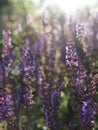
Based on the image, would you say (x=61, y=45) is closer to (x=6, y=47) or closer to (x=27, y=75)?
(x=6, y=47)

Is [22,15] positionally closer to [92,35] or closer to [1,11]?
[92,35]

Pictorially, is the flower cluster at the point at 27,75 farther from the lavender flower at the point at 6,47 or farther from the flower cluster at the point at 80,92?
the flower cluster at the point at 80,92

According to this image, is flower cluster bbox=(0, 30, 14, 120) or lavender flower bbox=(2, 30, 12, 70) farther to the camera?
lavender flower bbox=(2, 30, 12, 70)

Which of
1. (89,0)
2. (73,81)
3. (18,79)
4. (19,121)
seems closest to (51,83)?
(18,79)

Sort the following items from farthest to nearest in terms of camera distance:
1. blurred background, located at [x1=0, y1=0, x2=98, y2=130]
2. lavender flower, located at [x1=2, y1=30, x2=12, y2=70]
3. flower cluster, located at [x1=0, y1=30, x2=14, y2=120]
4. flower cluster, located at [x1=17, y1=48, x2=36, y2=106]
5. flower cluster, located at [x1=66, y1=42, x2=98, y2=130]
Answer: lavender flower, located at [x1=2, y1=30, x2=12, y2=70] → blurred background, located at [x1=0, y1=0, x2=98, y2=130] → flower cluster, located at [x1=17, y1=48, x2=36, y2=106] → flower cluster, located at [x1=0, y1=30, x2=14, y2=120] → flower cluster, located at [x1=66, y1=42, x2=98, y2=130]

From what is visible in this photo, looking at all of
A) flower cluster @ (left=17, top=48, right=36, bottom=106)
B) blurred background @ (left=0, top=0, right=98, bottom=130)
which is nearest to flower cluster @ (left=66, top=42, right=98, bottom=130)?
blurred background @ (left=0, top=0, right=98, bottom=130)

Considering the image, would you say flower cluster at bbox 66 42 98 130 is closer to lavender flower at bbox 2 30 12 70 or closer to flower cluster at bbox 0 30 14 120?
flower cluster at bbox 0 30 14 120

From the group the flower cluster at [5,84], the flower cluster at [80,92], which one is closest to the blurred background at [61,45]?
the flower cluster at [5,84]

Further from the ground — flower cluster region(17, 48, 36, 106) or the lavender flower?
the lavender flower

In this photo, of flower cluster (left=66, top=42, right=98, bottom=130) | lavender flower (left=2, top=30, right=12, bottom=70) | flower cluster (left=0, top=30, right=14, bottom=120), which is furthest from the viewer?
lavender flower (left=2, top=30, right=12, bottom=70)

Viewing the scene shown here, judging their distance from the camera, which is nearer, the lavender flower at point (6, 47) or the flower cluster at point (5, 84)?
the flower cluster at point (5, 84)

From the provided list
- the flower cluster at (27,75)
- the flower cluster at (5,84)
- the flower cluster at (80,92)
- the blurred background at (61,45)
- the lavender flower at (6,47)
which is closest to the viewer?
the flower cluster at (80,92)

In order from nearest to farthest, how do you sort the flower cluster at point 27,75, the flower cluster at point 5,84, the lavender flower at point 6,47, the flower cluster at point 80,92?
the flower cluster at point 80,92, the flower cluster at point 5,84, the flower cluster at point 27,75, the lavender flower at point 6,47
